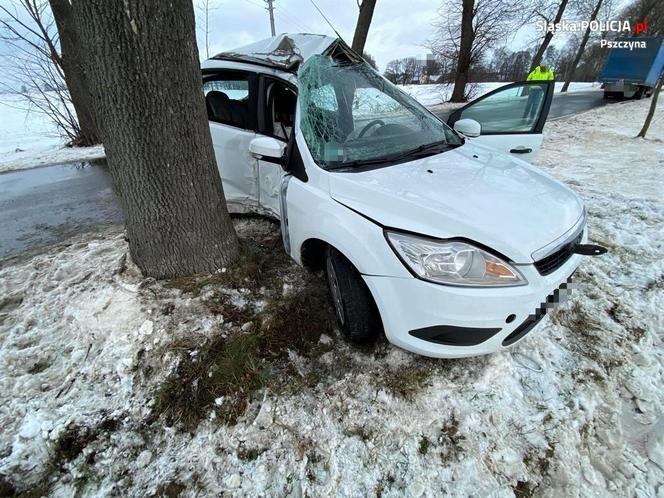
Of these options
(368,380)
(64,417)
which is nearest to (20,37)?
(64,417)

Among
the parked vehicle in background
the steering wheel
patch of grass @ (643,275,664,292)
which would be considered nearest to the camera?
the steering wheel

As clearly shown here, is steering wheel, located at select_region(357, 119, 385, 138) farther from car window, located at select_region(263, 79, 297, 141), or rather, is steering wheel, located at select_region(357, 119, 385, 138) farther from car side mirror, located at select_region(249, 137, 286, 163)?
car window, located at select_region(263, 79, 297, 141)

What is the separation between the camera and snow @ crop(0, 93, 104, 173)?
27.3 ft

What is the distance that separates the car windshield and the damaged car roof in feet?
0.46

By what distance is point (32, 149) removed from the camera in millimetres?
10578

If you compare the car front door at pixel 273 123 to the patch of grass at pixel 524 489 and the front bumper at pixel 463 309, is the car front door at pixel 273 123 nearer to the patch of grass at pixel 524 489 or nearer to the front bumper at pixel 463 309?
the front bumper at pixel 463 309

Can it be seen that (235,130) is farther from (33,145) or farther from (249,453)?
(33,145)

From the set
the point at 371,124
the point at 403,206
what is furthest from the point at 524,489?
the point at 371,124

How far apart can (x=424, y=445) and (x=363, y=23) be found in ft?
31.5

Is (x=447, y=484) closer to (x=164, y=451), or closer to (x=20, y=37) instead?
(x=164, y=451)

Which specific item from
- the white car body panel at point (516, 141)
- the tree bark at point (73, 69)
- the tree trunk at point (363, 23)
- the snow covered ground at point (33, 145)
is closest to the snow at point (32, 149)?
the snow covered ground at point (33, 145)

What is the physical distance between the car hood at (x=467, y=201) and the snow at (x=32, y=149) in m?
8.81

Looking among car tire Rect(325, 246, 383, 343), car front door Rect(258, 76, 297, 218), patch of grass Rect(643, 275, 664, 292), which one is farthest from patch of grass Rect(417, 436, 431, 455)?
patch of grass Rect(643, 275, 664, 292)

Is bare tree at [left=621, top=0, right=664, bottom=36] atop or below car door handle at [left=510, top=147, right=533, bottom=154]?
atop
